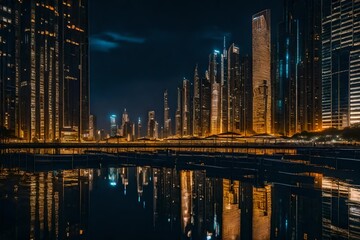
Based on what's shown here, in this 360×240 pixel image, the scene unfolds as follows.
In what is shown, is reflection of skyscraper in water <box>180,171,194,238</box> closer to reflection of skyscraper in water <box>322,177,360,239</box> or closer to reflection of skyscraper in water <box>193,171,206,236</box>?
reflection of skyscraper in water <box>193,171,206,236</box>

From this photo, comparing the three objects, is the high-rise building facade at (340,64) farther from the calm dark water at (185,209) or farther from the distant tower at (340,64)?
the calm dark water at (185,209)

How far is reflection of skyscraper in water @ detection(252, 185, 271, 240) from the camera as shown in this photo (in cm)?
1854

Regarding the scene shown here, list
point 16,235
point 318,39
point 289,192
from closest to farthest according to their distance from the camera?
point 16,235
point 289,192
point 318,39

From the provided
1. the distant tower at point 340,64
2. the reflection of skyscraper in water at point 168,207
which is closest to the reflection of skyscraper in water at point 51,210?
the reflection of skyscraper in water at point 168,207

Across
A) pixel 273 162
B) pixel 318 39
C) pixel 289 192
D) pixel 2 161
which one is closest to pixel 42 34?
pixel 2 161

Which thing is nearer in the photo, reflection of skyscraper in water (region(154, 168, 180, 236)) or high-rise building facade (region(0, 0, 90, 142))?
reflection of skyscraper in water (region(154, 168, 180, 236))

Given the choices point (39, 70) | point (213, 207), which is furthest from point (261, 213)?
point (39, 70)

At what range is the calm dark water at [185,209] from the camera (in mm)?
18906

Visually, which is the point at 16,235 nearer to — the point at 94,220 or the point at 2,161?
the point at 94,220

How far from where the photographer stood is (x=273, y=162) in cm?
4962

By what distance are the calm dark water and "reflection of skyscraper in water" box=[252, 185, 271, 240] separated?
5 cm

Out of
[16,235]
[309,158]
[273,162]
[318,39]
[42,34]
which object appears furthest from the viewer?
[318,39]

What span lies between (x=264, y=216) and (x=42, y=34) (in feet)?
579

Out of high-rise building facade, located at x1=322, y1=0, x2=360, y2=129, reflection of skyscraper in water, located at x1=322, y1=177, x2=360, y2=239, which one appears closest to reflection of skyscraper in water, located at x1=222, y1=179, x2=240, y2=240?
reflection of skyscraper in water, located at x1=322, y1=177, x2=360, y2=239
